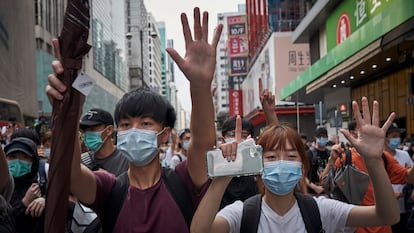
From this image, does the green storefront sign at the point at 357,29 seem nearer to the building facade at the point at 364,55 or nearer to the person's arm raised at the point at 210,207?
the building facade at the point at 364,55

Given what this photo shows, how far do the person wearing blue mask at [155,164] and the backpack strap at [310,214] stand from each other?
53cm

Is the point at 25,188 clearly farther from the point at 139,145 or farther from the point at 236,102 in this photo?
the point at 236,102

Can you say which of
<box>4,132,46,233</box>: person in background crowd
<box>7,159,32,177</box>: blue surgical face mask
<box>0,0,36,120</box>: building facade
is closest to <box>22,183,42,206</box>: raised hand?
<box>4,132,46,233</box>: person in background crowd

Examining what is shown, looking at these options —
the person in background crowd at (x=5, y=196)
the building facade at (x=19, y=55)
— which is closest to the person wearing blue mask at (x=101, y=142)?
the person in background crowd at (x=5, y=196)

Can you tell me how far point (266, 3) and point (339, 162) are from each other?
35220 millimetres

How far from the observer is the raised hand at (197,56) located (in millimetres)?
2205

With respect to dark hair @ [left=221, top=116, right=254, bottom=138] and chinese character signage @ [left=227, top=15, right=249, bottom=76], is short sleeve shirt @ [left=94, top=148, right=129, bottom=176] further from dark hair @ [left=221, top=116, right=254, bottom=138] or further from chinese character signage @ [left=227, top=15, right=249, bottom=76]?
chinese character signage @ [left=227, top=15, right=249, bottom=76]

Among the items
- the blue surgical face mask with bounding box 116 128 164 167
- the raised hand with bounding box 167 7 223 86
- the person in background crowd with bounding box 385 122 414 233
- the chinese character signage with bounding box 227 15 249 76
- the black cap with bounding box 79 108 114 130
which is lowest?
the person in background crowd with bounding box 385 122 414 233

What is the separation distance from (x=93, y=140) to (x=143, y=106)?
199 cm

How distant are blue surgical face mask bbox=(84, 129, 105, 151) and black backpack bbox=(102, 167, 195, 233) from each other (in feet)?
6.37

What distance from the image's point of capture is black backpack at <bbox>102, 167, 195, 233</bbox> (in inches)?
92.1

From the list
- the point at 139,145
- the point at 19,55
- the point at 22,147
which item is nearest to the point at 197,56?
the point at 139,145

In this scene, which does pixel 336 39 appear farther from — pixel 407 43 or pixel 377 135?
pixel 377 135

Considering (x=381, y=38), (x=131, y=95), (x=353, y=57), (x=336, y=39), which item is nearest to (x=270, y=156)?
(x=131, y=95)
